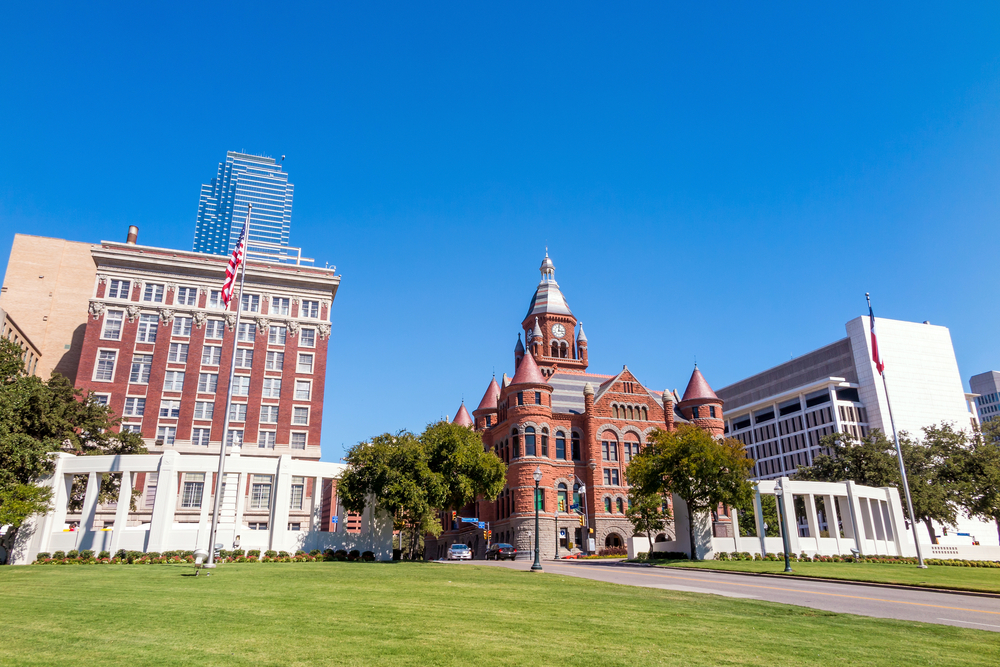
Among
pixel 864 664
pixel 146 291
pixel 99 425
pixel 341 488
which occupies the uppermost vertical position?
pixel 146 291

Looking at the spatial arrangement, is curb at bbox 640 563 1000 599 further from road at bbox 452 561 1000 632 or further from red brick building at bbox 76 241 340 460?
red brick building at bbox 76 241 340 460

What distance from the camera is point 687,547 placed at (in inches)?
1804

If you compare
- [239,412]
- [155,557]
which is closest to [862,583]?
[155,557]

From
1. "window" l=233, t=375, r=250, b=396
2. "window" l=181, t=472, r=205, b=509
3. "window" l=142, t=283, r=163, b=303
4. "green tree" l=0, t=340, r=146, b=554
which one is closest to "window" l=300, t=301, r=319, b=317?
"window" l=233, t=375, r=250, b=396

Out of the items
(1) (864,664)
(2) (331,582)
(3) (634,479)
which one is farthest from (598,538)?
(1) (864,664)

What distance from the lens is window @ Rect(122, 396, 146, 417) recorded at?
63.3m

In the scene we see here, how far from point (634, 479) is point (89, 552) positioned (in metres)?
36.0

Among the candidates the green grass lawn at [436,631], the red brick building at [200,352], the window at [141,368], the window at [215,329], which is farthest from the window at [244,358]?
the green grass lawn at [436,631]

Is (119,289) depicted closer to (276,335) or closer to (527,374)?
(276,335)

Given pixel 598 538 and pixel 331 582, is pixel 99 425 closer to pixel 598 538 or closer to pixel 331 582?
pixel 331 582

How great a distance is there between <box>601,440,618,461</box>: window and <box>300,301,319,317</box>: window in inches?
1411

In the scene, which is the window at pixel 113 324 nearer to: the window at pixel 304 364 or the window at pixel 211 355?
the window at pixel 211 355

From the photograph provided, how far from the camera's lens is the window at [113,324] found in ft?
213

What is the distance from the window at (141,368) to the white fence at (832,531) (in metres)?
50.0
